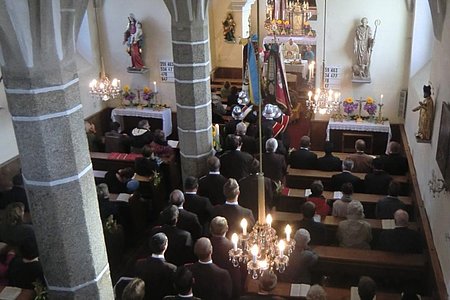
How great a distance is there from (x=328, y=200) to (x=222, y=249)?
2.68 meters

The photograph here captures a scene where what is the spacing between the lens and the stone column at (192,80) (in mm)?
9727

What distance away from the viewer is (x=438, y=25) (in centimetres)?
860

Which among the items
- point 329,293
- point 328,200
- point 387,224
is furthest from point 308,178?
point 329,293

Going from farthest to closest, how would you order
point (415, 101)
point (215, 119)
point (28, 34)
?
1. point (215, 119)
2. point (415, 101)
3. point (28, 34)

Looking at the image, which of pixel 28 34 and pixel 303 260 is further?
pixel 303 260

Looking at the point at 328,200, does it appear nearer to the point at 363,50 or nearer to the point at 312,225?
the point at 312,225

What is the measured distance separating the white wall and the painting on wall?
0.20 metres

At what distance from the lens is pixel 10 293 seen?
6.73 metres

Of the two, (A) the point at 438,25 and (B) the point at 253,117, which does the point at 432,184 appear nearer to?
(A) the point at 438,25

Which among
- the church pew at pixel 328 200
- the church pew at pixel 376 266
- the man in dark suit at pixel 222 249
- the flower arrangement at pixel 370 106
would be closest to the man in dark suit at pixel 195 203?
the man in dark suit at pixel 222 249

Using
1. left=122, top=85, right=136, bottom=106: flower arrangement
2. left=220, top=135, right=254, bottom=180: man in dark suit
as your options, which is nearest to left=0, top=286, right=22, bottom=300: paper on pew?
left=220, top=135, right=254, bottom=180: man in dark suit

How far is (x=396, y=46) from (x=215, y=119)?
4.54 meters

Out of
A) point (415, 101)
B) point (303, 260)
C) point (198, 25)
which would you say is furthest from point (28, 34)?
point (415, 101)

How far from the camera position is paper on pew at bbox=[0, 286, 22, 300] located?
21.8ft
